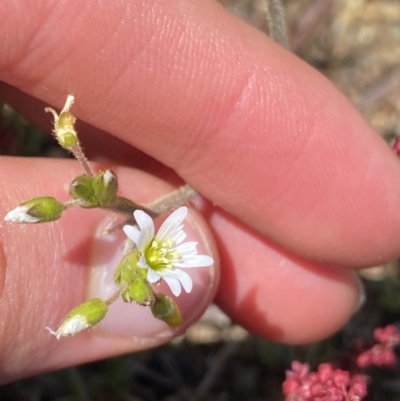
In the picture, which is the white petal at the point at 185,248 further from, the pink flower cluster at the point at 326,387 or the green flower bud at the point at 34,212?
the pink flower cluster at the point at 326,387

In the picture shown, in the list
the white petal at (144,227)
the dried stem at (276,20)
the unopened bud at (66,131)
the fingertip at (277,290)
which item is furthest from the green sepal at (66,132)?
the fingertip at (277,290)

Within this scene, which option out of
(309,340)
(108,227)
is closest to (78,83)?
(108,227)

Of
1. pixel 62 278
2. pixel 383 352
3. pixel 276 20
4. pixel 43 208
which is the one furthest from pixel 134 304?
pixel 276 20

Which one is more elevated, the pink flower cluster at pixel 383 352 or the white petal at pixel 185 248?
the white petal at pixel 185 248

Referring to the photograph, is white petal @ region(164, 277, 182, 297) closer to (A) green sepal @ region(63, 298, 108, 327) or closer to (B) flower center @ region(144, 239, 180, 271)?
(B) flower center @ region(144, 239, 180, 271)

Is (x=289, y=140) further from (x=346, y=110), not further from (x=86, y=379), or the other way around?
(x=86, y=379)

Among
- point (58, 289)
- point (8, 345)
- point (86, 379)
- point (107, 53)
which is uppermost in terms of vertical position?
point (107, 53)

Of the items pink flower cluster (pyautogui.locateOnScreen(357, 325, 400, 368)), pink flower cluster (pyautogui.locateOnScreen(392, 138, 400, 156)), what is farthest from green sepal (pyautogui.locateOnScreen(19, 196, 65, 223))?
pink flower cluster (pyautogui.locateOnScreen(357, 325, 400, 368))
